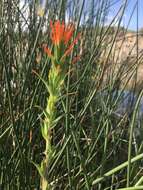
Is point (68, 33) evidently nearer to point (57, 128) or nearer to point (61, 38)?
point (61, 38)

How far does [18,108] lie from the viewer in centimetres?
133

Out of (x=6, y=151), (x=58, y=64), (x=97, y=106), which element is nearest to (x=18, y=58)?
(x=97, y=106)

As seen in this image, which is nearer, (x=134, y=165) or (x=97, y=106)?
(x=134, y=165)

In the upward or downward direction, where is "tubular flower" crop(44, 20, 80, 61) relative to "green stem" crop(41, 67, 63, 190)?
upward

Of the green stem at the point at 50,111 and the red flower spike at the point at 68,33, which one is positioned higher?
the red flower spike at the point at 68,33

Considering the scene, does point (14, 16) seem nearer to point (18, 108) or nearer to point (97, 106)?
point (97, 106)

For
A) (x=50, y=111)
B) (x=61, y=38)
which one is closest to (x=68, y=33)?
(x=61, y=38)

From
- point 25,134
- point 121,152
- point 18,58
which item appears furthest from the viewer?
point 18,58

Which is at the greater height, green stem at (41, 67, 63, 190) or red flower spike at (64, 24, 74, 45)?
red flower spike at (64, 24, 74, 45)

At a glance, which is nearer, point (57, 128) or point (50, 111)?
point (50, 111)

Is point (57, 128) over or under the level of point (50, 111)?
Answer: under

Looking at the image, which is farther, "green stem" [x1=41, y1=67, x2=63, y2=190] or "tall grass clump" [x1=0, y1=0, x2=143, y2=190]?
"tall grass clump" [x1=0, y1=0, x2=143, y2=190]

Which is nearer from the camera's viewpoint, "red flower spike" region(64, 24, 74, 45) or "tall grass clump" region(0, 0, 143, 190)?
"red flower spike" region(64, 24, 74, 45)

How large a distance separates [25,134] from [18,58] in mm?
681
